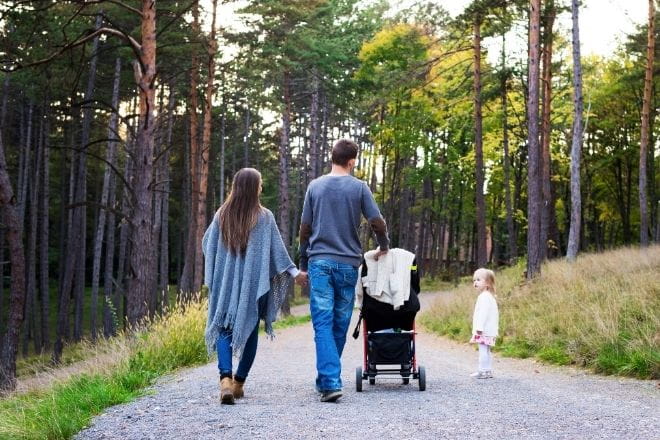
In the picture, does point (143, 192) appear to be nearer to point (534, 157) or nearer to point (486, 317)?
point (486, 317)

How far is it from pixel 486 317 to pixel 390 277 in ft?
7.41

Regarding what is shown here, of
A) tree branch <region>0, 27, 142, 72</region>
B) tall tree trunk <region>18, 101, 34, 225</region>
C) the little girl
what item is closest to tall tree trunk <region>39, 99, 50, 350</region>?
tall tree trunk <region>18, 101, 34, 225</region>

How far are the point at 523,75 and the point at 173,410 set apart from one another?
3085cm

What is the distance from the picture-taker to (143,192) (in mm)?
14266

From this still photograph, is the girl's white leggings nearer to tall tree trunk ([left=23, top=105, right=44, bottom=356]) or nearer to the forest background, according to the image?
the forest background

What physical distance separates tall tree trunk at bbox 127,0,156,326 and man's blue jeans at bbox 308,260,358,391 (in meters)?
8.01

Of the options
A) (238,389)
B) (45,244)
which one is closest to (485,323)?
(238,389)

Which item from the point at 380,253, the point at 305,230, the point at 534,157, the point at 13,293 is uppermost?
the point at 534,157

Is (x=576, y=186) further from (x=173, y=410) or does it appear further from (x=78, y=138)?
(x=78, y=138)

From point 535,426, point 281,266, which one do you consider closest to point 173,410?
point 281,266

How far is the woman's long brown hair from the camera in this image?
6859mm

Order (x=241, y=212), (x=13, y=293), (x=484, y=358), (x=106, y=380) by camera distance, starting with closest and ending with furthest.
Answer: (x=241, y=212) → (x=106, y=380) → (x=484, y=358) → (x=13, y=293)

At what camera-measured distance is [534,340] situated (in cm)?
1245

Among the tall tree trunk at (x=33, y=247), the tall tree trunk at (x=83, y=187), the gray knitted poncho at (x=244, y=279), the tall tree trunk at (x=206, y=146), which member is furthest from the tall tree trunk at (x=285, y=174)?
the gray knitted poncho at (x=244, y=279)
